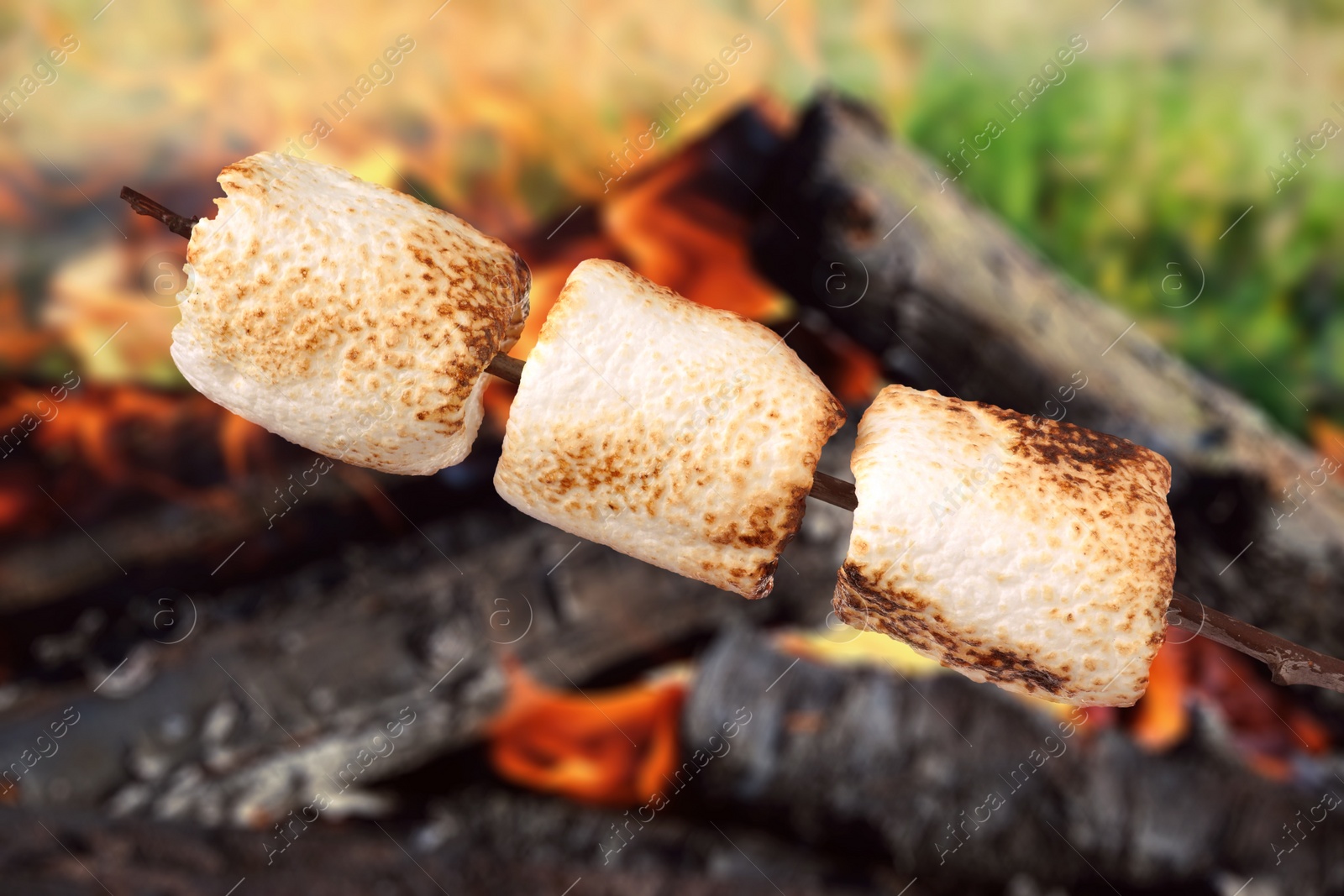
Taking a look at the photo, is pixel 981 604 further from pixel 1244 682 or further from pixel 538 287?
pixel 1244 682

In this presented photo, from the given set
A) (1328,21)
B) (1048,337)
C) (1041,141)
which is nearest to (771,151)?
(1041,141)

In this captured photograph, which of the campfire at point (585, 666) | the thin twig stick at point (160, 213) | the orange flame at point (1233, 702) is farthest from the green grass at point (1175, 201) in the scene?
the thin twig stick at point (160, 213)

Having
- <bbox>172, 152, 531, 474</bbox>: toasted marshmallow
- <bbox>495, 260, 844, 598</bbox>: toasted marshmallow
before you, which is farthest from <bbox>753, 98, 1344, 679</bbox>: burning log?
<bbox>172, 152, 531, 474</bbox>: toasted marshmallow

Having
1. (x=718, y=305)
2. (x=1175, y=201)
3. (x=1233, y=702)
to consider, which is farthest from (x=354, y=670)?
(x=1175, y=201)

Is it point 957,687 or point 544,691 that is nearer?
point 957,687

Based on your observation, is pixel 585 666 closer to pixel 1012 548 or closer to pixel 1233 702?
pixel 1012 548

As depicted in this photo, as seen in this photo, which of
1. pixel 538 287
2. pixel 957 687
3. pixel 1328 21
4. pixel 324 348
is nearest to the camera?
pixel 324 348
